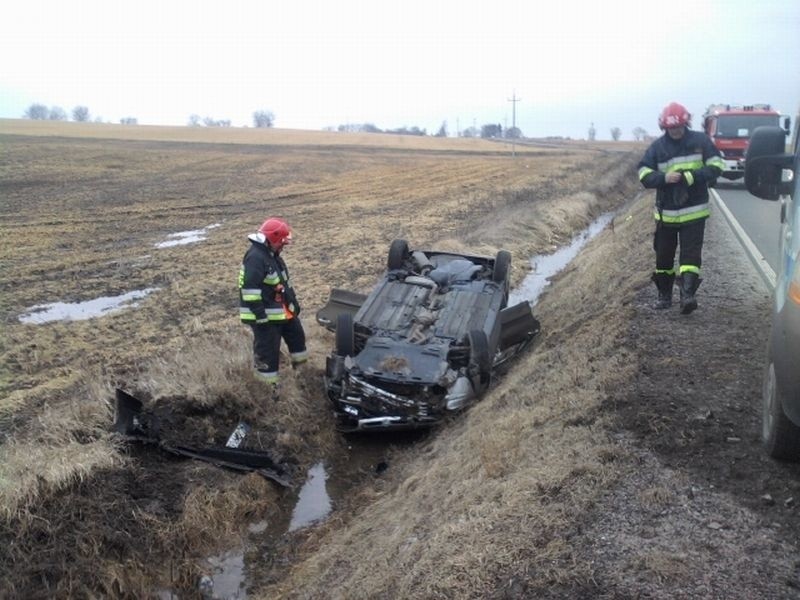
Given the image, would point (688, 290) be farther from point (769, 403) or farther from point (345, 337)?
point (345, 337)

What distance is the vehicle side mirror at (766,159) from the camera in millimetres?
4438

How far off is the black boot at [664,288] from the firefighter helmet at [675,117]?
1.55 meters

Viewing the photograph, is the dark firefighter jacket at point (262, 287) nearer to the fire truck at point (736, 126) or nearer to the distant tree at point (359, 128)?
the fire truck at point (736, 126)

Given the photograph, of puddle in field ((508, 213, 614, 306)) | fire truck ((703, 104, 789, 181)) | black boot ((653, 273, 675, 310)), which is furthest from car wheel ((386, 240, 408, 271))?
fire truck ((703, 104, 789, 181))

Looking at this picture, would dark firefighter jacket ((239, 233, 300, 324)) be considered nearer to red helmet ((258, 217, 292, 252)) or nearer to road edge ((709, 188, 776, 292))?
red helmet ((258, 217, 292, 252))

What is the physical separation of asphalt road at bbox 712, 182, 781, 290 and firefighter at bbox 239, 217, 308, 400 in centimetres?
491

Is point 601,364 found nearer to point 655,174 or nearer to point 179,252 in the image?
point 655,174

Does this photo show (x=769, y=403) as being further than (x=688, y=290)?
No

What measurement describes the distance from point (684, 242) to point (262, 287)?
13.5 feet

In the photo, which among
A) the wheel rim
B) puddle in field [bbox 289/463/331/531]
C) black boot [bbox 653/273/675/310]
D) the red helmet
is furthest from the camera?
the red helmet

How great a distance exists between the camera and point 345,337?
7.64 meters

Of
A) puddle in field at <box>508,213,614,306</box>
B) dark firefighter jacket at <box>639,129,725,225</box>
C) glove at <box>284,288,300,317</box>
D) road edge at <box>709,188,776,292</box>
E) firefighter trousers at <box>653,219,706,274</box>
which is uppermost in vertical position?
dark firefighter jacket at <box>639,129,725,225</box>

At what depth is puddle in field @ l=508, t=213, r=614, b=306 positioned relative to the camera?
1348cm

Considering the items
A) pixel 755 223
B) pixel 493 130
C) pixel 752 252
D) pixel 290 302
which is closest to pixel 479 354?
pixel 290 302
